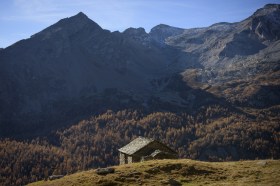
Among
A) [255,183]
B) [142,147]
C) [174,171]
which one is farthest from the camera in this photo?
[142,147]

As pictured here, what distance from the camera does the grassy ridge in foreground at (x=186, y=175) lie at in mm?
42750

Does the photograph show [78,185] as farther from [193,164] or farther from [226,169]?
[226,169]

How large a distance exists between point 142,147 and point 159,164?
19780mm

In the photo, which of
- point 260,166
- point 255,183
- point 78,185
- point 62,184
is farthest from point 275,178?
point 62,184

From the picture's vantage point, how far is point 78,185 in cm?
4459

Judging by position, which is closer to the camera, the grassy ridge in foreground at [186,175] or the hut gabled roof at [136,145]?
the grassy ridge in foreground at [186,175]

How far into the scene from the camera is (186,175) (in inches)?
1827

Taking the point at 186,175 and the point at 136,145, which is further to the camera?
the point at 136,145

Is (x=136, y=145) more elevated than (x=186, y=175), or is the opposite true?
(x=136, y=145)

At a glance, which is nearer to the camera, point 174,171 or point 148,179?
point 148,179

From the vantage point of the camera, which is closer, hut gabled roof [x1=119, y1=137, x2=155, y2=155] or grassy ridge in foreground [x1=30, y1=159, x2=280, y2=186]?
grassy ridge in foreground [x1=30, y1=159, x2=280, y2=186]

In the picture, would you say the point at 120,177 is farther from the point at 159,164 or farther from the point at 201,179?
the point at 201,179

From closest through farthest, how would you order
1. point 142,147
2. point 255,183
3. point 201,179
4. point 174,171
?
point 255,183
point 201,179
point 174,171
point 142,147

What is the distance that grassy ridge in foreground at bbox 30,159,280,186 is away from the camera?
140 ft
